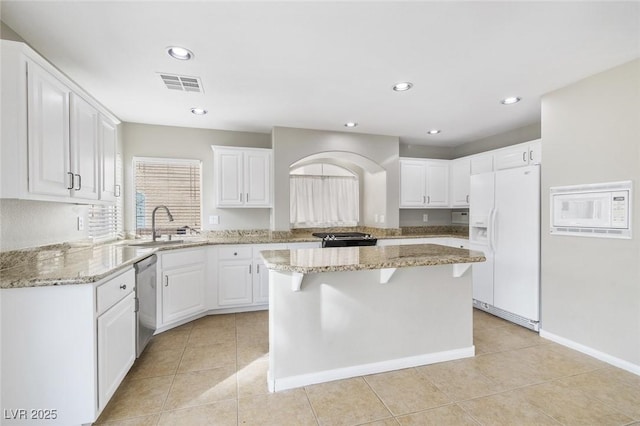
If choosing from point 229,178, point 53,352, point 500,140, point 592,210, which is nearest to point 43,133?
point 53,352

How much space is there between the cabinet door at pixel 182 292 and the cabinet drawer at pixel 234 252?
0.88 feet

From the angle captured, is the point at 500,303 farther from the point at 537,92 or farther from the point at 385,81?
the point at 385,81

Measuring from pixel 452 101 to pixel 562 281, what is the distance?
6.92ft

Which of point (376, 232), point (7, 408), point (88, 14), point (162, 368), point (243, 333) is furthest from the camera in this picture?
point (376, 232)

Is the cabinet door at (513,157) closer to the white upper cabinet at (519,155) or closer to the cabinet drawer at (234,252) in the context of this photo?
the white upper cabinet at (519,155)

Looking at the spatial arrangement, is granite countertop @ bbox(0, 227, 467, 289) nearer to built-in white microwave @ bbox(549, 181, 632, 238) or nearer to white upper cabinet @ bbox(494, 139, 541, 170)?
built-in white microwave @ bbox(549, 181, 632, 238)

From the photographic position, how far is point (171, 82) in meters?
2.62

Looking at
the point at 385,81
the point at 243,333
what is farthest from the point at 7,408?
the point at 385,81

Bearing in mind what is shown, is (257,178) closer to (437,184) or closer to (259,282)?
(259,282)

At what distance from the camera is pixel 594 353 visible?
8.20 ft

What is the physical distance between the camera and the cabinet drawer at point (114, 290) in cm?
168

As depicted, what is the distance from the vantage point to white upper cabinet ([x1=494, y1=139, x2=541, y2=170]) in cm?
331

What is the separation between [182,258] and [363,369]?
225cm

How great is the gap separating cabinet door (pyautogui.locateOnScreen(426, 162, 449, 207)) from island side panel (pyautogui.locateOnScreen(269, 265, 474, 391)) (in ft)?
8.08
